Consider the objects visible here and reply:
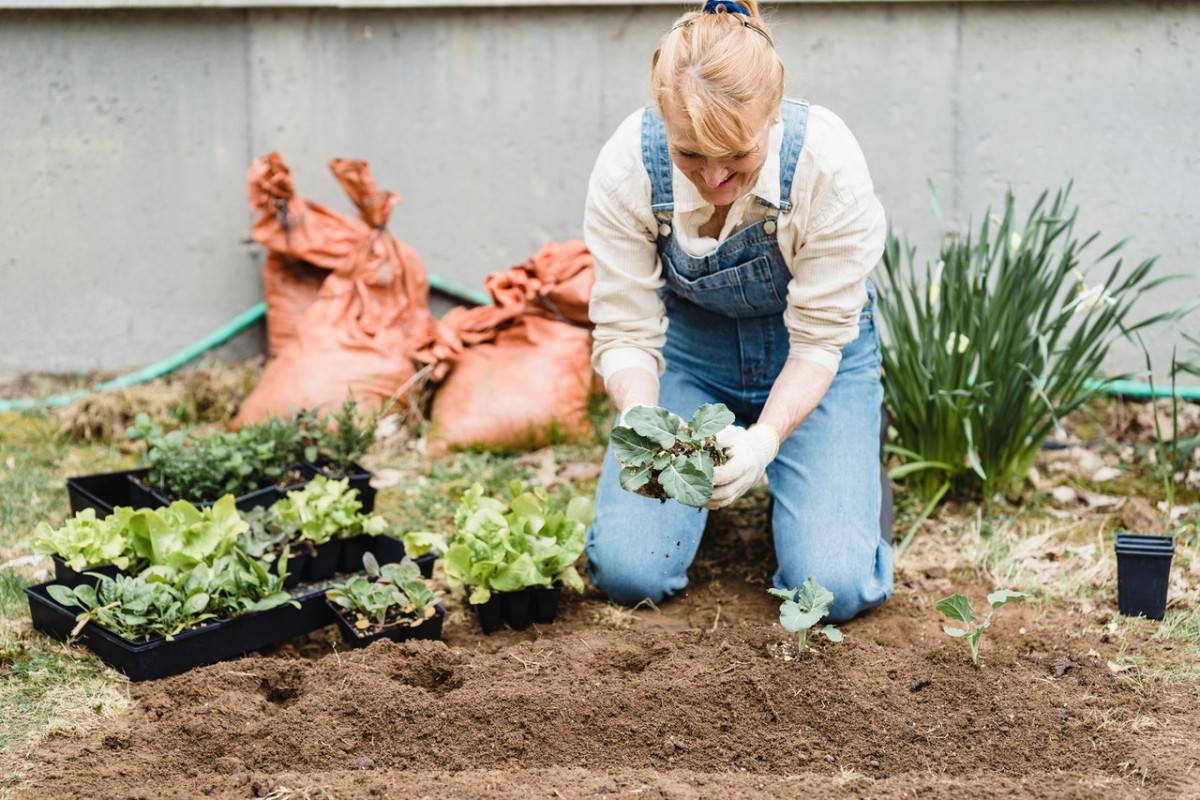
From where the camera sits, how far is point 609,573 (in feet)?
8.50

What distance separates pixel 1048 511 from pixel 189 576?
2152mm

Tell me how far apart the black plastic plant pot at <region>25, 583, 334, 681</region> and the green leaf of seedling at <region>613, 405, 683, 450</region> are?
2.60ft

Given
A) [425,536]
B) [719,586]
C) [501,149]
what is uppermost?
[501,149]

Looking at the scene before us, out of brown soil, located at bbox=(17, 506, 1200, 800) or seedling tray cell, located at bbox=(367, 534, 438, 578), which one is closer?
brown soil, located at bbox=(17, 506, 1200, 800)

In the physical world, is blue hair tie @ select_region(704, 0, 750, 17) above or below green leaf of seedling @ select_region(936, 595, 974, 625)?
above

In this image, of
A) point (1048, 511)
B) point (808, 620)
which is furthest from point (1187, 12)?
point (808, 620)

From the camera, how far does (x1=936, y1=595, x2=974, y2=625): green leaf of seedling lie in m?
2.16

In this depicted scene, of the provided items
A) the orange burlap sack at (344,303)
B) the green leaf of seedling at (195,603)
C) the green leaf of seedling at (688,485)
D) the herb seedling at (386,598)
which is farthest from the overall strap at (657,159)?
the orange burlap sack at (344,303)

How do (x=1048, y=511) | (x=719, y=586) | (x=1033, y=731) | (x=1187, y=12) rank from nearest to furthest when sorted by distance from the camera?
(x=1033, y=731), (x=719, y=586), (x=1048, y=511), (x=1187, y=12)

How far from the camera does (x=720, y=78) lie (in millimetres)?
2012

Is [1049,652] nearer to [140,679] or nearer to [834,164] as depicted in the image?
[834,164]

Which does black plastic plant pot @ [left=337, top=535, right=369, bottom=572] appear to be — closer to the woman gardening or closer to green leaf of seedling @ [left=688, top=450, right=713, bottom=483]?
the woman gardening

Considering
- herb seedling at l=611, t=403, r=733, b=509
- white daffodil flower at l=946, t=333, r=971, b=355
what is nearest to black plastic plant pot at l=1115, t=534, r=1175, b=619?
white daffodil flower at l=946, t=333, r=971, b=355

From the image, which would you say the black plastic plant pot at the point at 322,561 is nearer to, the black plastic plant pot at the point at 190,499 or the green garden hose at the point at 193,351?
the black plastic plant pot at the point at 190,499
